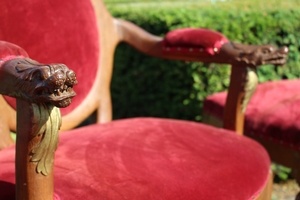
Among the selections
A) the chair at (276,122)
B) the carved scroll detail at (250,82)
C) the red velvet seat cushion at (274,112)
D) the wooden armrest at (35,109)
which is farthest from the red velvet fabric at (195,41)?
the wooden armrest at (35,109)

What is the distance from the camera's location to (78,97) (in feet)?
5.14

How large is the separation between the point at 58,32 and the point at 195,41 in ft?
1.48

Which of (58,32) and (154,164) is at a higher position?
(58,32)

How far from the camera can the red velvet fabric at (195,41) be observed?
1.47 m

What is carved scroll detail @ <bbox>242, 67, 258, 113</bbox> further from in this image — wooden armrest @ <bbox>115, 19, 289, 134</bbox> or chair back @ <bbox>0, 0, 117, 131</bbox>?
chair back @ <bbox>0, 0, 117, 131</bbox>

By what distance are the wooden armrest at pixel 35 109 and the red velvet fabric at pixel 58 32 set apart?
501mm

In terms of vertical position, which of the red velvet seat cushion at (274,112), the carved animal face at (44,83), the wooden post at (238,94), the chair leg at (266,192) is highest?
the carved animal face at (44,83)

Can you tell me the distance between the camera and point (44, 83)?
0.75 metres

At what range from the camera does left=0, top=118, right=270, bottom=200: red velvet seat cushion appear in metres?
0.97

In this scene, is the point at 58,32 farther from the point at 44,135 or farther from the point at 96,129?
the point at 44,135

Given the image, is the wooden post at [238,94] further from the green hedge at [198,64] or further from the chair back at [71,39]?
the green hedge at [198,64]

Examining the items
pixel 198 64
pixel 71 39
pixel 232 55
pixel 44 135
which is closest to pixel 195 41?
pixel 232 55

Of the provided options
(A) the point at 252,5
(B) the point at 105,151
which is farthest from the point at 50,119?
(A) the point at 252,5

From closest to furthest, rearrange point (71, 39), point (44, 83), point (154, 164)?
point (44, 83), point (154, 164), point (71, 39)
